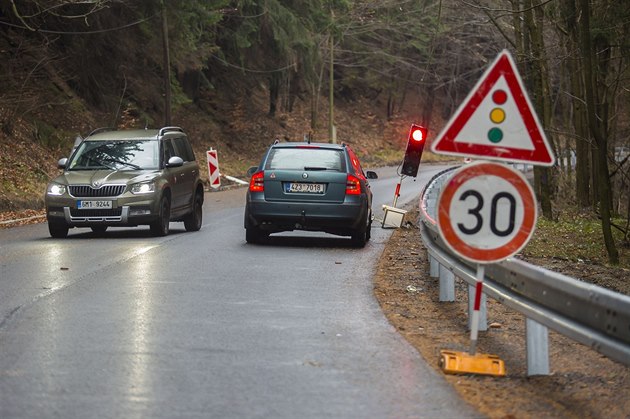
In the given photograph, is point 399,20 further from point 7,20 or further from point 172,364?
point 172,364

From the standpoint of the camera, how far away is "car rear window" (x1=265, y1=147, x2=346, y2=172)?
57.9ft

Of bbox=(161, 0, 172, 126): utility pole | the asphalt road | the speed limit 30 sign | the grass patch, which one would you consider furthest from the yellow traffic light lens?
bbox=(161, 0, 172, 126): utility pole

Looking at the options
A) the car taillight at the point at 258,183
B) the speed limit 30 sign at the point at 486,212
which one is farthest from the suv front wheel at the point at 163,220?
the speed limit 30 sign at the point at 486,212

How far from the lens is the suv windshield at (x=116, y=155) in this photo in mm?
19422

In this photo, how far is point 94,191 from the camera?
18.5m

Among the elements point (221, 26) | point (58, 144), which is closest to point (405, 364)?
point (58, 144)

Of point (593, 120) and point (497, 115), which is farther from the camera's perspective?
point (593, 120)

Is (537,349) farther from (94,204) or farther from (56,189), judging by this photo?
(56,189)

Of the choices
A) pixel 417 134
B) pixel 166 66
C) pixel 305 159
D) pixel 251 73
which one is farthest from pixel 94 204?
pixel 251 73

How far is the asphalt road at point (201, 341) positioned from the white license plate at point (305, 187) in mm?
1529

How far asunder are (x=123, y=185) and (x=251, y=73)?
31510 mm

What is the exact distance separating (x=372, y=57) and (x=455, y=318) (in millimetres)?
64588

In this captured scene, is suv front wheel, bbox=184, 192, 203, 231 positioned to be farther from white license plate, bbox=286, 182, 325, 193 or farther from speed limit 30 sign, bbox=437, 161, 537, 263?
→ speed limit 30 sign, bbox=437, 161, 537, 263

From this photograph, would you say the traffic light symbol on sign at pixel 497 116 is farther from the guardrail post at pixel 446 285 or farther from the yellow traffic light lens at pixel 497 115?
the guardrail post at pixel 446 285
